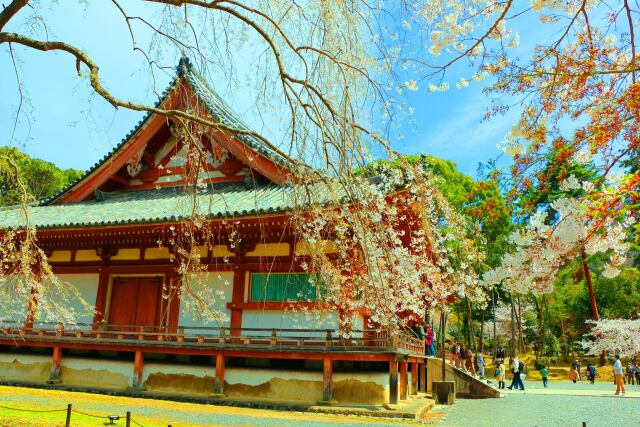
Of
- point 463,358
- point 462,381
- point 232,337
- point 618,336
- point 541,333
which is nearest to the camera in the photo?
point 232,337

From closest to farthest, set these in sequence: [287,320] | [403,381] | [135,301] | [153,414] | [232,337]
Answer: [153,414]
[232,337]
[287,320]
[403,381]
[135,301]

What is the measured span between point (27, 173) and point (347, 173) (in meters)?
43.1

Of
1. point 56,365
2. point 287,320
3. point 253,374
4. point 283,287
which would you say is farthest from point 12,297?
point 287,320

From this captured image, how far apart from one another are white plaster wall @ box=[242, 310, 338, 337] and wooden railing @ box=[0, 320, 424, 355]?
13cm

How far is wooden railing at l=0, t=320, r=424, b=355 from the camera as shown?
1008 centimetres

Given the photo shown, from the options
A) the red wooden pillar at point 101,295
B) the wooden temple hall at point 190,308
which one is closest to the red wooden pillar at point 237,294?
the wooden temple hall at point 190,308

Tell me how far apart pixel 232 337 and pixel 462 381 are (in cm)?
1000

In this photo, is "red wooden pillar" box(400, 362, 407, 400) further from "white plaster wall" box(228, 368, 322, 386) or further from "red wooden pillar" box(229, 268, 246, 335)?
"red wooden pillar" box(229, 268, 246, 335)

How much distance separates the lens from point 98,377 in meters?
12.0

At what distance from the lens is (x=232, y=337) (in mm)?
10664

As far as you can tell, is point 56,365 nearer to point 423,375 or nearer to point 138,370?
point 138,370

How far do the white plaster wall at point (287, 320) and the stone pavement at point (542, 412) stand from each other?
2820 mm

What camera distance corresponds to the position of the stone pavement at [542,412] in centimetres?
1039

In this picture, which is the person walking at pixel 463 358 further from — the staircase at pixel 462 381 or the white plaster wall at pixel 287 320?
the white plaster wall at pixel 287 320
